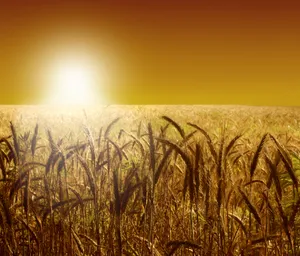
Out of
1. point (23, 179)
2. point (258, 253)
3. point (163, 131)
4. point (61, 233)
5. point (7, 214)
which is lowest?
point (258, 253)

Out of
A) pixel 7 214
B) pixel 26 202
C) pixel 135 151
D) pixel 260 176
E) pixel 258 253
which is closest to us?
pixel 7 214

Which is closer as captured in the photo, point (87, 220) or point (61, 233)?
point (61, 233)

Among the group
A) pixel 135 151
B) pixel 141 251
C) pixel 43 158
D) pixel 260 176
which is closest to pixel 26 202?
pixel 141 251

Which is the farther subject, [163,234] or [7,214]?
[163,234]

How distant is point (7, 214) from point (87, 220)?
4.87 ft

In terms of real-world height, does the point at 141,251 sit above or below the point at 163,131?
below

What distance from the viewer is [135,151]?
5.43 meters

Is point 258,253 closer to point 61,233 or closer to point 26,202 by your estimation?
point 61,233

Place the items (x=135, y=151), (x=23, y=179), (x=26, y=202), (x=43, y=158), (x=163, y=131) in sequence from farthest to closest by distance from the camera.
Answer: (x=135, y=151) < (x=43, y=158) < (x=163, y=131) < (x=23, y=179) < (x=26, y=202)

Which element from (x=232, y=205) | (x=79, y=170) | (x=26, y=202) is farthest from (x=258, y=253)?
(x=79, y=170)

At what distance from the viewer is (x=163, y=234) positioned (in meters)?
3.02

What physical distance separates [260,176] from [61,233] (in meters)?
1.84

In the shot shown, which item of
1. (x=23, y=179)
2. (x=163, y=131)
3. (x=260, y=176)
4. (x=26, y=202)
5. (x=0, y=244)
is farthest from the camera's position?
(x=260, y=176)

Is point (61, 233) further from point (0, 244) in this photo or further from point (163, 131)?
point (163, 131)
